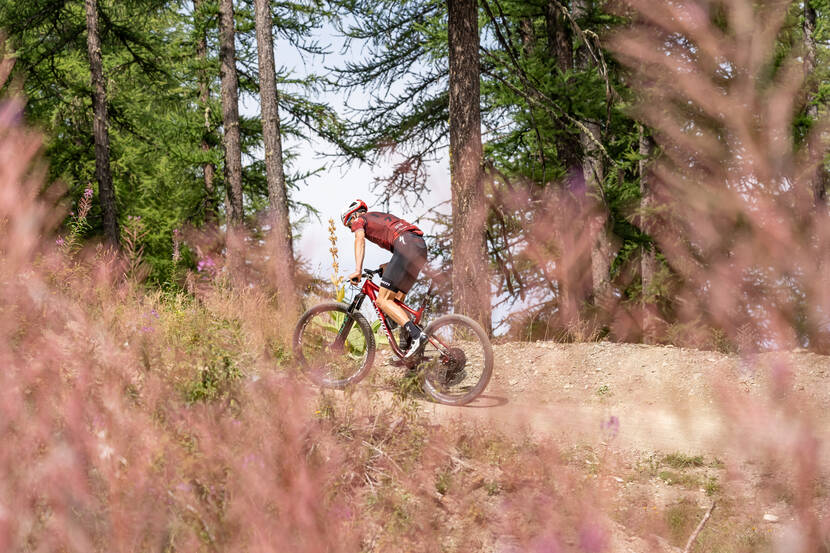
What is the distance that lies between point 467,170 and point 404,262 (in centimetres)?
311

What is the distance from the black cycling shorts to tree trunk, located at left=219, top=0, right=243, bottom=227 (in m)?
9.06

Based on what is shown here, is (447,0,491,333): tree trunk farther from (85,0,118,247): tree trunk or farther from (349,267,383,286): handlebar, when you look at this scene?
(85,0,118,247): tree trunk

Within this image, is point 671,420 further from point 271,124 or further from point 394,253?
point 271,124

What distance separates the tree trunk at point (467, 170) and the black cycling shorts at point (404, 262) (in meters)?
2.57

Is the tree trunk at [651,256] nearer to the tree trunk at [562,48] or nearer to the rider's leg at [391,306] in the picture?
the tree trunk at [562,48]

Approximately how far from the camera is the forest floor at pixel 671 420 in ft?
3.92

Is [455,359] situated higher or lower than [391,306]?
lower

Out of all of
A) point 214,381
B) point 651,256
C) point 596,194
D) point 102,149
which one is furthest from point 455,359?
point 102,149

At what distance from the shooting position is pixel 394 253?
6.71 m

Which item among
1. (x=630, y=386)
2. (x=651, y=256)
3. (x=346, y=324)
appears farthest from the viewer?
(x=651, y=256)

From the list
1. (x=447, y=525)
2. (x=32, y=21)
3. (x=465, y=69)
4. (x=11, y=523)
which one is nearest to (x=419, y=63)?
(x=465, y=69)

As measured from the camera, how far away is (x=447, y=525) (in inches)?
155

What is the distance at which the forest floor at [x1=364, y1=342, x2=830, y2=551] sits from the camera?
119cm

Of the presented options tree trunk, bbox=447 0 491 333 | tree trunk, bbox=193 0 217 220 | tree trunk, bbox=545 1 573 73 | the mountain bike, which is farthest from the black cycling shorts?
tree trunk, bbox=193 0 217 220
